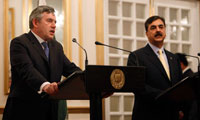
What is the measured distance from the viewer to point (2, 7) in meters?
4.06

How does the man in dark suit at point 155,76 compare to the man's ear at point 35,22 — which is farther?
the man in dark suit at point 155,76

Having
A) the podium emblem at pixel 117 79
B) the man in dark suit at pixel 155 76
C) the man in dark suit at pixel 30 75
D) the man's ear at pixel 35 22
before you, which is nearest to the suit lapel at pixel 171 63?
the man in dark suit at pixel 155 76

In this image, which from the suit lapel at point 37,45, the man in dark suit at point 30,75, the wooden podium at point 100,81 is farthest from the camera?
the suit lapel at point 37,45

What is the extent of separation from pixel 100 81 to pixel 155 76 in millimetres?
1248

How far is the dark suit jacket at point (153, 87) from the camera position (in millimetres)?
3156

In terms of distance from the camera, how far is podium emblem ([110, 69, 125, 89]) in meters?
2.18

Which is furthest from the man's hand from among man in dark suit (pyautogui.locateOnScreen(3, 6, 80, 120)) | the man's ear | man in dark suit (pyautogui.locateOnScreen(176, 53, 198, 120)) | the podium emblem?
man in dark suit (pyautogui.locateOnScreen(176, 53, 198, 120))

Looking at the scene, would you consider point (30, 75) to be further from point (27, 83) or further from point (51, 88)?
point (51, 88)

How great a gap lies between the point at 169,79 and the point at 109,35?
5.27 feet

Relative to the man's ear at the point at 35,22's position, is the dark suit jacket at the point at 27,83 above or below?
below

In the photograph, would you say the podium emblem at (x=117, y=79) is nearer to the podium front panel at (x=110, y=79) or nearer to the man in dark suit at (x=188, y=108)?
the podium front panel at (x=110, y=79)

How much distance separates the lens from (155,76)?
3.28m

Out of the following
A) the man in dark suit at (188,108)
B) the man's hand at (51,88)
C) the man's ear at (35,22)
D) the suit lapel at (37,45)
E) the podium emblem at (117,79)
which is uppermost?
the man's ear at (35,22)

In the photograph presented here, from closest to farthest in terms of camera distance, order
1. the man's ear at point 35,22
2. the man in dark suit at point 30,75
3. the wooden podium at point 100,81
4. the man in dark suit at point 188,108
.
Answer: the wooden podium at point 100,81 → the man in dark suit at point 30,75 → the man's ear at point 35,22 → the man in dark suit at point 188,108
